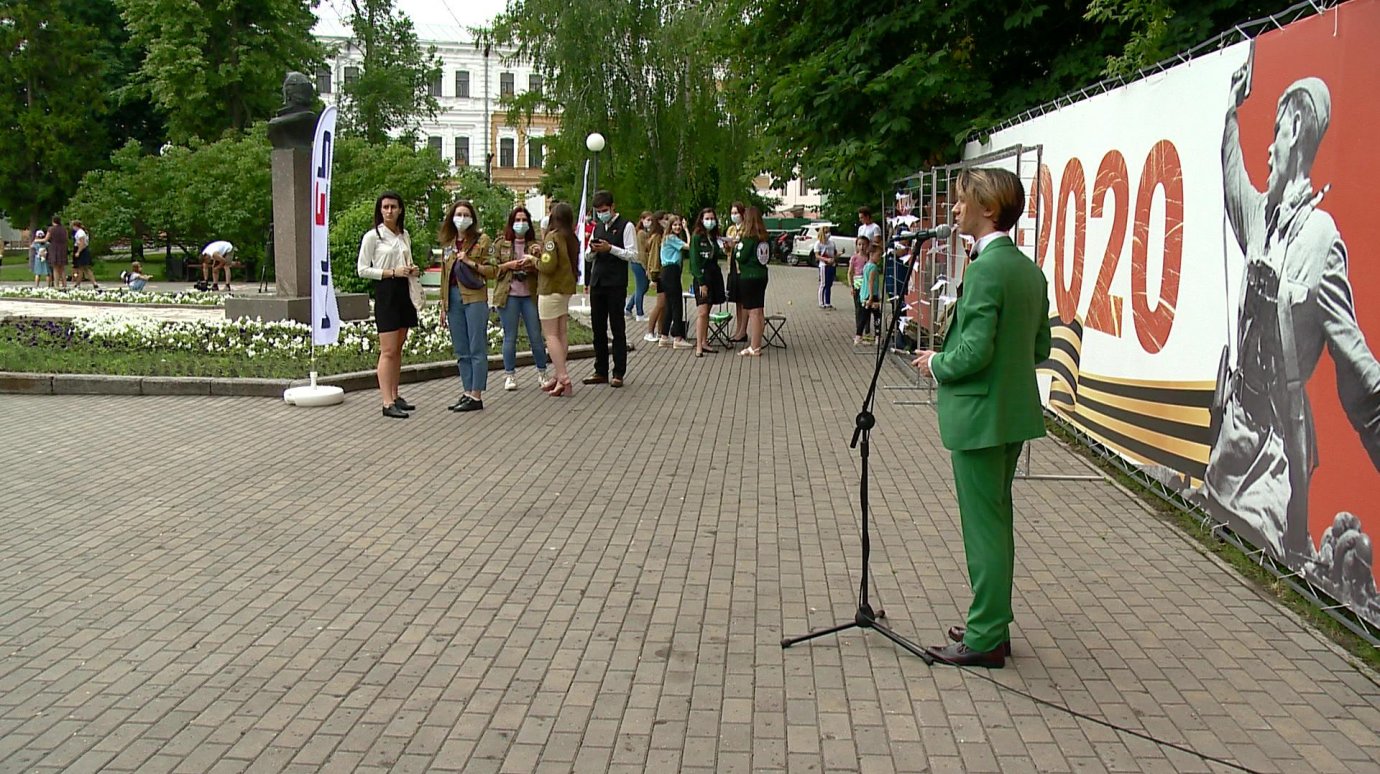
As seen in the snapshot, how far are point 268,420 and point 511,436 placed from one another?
2288mm

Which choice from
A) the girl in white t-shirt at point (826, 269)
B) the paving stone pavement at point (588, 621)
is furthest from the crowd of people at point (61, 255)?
the paving stone pavement at point (588, 621)

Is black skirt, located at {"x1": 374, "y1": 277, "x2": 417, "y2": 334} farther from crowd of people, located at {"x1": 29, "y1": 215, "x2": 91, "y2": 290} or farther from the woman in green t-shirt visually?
crowd of people, located at {"x1": 29, "y1": 215, "x2": 91, "y2": 290}

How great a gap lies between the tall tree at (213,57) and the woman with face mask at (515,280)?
3353cm

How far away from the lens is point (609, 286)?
1329 centimetres

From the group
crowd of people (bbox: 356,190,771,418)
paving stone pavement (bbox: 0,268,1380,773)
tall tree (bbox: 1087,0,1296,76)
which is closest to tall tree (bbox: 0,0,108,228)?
crowd of people (bbox: 356,190,771,418)

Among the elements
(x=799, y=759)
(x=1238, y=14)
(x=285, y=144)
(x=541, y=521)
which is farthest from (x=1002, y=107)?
(x=799, y=759)

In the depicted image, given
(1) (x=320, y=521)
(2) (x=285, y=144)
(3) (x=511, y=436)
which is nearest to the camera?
(1) (x=320, y=521)

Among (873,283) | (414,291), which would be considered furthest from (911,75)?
(414,291)

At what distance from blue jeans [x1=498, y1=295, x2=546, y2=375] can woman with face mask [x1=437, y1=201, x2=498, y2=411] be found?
678mm

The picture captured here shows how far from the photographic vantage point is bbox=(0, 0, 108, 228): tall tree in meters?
A: 46.9

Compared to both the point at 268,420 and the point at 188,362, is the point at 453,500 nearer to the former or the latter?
the point at 268,420

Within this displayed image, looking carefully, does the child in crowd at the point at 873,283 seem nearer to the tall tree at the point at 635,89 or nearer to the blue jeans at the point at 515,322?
the blue jeans at the point at 515,322

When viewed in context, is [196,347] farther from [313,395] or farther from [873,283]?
[873,283]

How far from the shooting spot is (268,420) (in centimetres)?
1100
